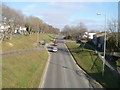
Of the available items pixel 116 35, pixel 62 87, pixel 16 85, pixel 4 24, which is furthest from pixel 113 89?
pixel 4 24

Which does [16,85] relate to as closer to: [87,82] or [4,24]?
[87,82]

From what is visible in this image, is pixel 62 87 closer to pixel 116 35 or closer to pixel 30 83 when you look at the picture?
pixel 30 83

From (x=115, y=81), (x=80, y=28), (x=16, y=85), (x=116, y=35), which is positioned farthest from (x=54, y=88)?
(x=80, y=28)

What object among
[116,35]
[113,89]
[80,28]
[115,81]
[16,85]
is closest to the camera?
[16,85]

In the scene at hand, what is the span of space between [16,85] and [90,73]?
9.26 m

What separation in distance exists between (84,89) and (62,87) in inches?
77.6

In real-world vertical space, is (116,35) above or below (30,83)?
above

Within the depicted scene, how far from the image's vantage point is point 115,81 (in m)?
15.5

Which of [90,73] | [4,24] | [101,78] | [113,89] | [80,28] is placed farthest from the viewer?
[80,28]

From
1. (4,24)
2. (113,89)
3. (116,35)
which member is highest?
(4,24)

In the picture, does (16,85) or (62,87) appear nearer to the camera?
(16,85)

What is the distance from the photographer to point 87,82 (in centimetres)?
1576

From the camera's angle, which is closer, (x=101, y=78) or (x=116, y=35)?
(x=101, y=78)

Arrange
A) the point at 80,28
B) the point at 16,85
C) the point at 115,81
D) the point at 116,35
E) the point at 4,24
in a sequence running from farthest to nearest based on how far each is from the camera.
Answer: the point at 80,28, the point at 4,24, the point at 116,35, the point at 115,81, the point at 16,85
